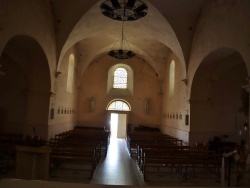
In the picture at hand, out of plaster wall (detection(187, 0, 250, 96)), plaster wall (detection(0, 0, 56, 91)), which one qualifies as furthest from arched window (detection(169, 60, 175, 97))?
plaster wall (detection(0, 0, 56, 91))

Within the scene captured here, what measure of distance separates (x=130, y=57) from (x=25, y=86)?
6.21m

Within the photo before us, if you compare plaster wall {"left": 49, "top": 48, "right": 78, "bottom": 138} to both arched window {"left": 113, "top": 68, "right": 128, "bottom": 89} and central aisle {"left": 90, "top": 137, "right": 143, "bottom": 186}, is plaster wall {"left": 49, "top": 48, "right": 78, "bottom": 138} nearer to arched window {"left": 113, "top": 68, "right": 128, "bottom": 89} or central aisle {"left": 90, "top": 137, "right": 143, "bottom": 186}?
arched window {"left": 113, "top": 68, "right": 128, "bottom": 89}

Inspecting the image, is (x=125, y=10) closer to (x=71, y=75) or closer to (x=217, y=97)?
(x=217, y=97)

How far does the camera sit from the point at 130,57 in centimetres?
1542

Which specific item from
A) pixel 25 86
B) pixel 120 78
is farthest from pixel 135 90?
pixel 25 86

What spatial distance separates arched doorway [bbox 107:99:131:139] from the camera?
23.8 meters

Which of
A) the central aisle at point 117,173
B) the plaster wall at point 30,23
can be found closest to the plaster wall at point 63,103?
the plaster wall at point 30,23

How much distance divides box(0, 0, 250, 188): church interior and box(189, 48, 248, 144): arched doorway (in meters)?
0.05

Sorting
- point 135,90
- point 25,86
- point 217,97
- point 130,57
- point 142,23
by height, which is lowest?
point 217,97

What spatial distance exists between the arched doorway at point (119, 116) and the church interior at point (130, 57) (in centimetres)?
406

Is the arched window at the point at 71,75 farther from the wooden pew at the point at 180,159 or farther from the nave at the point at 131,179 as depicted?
Result: the wooden pew at the point at 180,159

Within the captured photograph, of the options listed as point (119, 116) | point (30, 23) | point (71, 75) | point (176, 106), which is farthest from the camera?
point (119, 116)

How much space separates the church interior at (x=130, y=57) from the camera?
8562 mm

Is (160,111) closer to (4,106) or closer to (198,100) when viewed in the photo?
(198,100)
